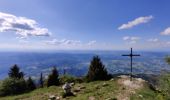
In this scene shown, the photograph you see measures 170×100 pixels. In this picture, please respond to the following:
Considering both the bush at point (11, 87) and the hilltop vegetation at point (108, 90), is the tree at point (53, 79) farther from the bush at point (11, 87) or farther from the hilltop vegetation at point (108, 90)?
the hilltop vegetation at point (108, 90)

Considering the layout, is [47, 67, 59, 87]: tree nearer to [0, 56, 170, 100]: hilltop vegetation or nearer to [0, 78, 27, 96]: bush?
[0, 78, 27, 96]: bush

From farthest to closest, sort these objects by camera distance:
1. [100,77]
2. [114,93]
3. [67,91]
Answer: [100,77]
[67,91]
[114,93]

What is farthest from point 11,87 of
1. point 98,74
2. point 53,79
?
point 98,74

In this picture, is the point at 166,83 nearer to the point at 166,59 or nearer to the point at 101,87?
the point at 166,59

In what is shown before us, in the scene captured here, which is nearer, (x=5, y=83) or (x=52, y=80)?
(x=5, y=83)

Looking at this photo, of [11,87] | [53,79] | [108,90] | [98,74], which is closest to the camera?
[108,90]

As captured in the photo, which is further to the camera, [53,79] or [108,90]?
[53,79]

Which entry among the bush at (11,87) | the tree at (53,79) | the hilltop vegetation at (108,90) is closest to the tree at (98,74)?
the hilltop vegetation at (108,90)

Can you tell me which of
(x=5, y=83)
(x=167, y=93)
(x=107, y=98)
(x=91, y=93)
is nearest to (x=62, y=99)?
(x=91, y=93)

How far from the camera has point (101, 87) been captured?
109 feet

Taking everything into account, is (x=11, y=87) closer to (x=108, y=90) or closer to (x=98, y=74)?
(x=98, y=74)

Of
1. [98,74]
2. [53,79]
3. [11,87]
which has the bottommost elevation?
[11,87]

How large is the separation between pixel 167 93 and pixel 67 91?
16376 millimetres

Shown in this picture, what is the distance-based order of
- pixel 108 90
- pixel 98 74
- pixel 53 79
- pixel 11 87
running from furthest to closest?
pixel 53 79 < pixel 11 87 < pixel 98 74 < pixel 108 90
